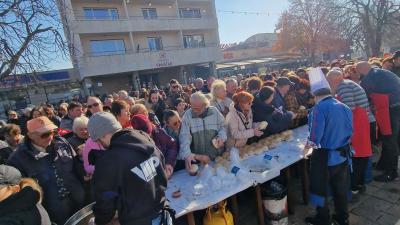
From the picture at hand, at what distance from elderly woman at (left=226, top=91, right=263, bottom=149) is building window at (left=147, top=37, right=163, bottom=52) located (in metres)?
21.2

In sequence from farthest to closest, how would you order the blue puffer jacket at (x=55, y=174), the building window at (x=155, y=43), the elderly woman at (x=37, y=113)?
the building window at (x=155, y=43) → the elderly woman at (x=37, y=113) → the blue puffer jacket at (x=55, y=174)

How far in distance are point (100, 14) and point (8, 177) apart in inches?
892

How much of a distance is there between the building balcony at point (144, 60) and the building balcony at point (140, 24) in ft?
6.23

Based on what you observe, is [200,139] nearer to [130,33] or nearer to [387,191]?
[387,191]

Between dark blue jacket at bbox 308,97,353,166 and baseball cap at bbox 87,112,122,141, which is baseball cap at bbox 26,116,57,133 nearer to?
baseball cap at bbox 87,112,122,141

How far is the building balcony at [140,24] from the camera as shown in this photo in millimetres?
19906

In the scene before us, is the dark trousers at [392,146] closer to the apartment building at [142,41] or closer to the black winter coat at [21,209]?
the black winter coat at [21,209]

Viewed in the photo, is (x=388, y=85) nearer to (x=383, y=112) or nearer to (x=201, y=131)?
(x=383, y=112)

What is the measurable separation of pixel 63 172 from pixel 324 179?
2998 millimetres

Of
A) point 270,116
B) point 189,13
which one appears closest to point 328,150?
point 270,116

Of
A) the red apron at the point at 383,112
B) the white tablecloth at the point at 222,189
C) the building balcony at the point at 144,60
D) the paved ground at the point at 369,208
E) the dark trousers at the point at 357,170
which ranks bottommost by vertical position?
the paved ground at the point at 369,208

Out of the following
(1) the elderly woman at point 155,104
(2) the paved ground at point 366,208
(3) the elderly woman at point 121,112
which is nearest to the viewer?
(2) the paved ground at point 366,208

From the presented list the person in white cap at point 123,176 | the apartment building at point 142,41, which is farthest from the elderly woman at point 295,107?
the apartment building at point 142,41

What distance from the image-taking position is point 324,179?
310 cm
